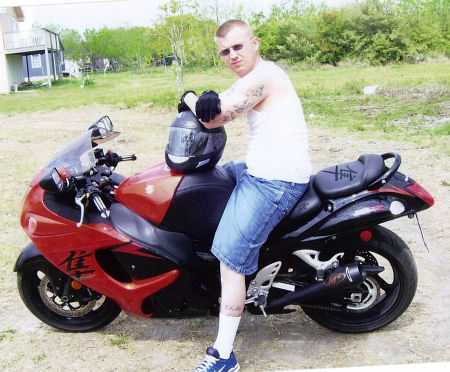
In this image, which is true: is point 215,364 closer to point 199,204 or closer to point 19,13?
point 199,204

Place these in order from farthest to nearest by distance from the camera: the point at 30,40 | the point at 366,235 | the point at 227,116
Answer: the point at 30,40 → the point at 366,235 → the point at 227,116

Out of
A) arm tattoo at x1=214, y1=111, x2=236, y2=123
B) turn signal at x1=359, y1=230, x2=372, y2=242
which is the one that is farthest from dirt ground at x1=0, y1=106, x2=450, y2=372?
arm tattoo at x1=214, y1=111, x2=236, y2=123

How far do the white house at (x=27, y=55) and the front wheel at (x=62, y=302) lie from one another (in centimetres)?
228

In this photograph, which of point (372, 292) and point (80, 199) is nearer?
point (80, 199)

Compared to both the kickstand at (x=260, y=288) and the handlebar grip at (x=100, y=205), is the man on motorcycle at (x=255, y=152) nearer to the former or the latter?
the kickstand at (x=260, y=288)

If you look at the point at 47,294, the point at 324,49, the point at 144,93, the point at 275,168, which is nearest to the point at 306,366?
the point at 275,168

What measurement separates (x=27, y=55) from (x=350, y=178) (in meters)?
3.45

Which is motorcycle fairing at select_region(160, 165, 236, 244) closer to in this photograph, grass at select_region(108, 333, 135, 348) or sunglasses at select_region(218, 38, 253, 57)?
sunglasses at select_region(218, 38, 253, 57)

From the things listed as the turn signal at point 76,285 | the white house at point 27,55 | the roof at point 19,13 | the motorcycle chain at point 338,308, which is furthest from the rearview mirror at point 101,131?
the white house at point 27,55

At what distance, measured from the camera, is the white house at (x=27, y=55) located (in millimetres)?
4125

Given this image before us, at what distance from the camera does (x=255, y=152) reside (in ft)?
7.43

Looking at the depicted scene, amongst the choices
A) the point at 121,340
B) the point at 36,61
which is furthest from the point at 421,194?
the point at 36,61

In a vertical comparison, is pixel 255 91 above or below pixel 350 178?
above

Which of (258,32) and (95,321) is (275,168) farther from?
(258,32)
